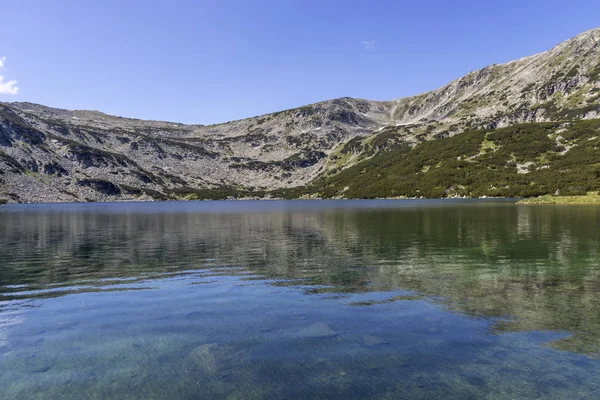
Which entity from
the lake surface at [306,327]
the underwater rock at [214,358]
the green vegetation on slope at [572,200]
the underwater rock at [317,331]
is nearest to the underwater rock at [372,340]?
the lake surface at [306,327]

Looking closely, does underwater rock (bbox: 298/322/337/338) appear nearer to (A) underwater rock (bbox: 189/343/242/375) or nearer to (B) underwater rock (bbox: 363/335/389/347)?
(B) underwater rock (bbox: 363/335/389/347)

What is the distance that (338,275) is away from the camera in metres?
30.1

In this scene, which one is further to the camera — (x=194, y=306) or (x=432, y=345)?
(x=194, y=306)

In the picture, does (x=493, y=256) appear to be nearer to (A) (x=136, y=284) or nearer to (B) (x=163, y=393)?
(A) (x=136, y=284)

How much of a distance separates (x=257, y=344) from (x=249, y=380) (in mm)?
3323

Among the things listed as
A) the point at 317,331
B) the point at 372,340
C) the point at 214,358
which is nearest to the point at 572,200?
the point at 372,340

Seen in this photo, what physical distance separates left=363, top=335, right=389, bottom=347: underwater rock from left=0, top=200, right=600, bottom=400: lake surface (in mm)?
113

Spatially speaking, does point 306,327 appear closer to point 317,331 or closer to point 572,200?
point 317,331

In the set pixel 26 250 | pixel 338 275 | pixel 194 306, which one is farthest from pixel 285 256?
pixel 26 250

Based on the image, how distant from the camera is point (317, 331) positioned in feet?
56.8

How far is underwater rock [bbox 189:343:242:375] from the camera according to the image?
43.7 feet

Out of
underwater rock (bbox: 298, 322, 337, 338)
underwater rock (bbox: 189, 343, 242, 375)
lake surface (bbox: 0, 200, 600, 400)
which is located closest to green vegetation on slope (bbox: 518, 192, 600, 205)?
lake surface (bbox: 0, 200, 600, 400)

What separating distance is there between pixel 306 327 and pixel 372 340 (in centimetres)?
325

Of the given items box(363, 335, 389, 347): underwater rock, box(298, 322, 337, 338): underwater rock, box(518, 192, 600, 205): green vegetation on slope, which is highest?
box(518, 192, 600, 205): green vegetation on slope
